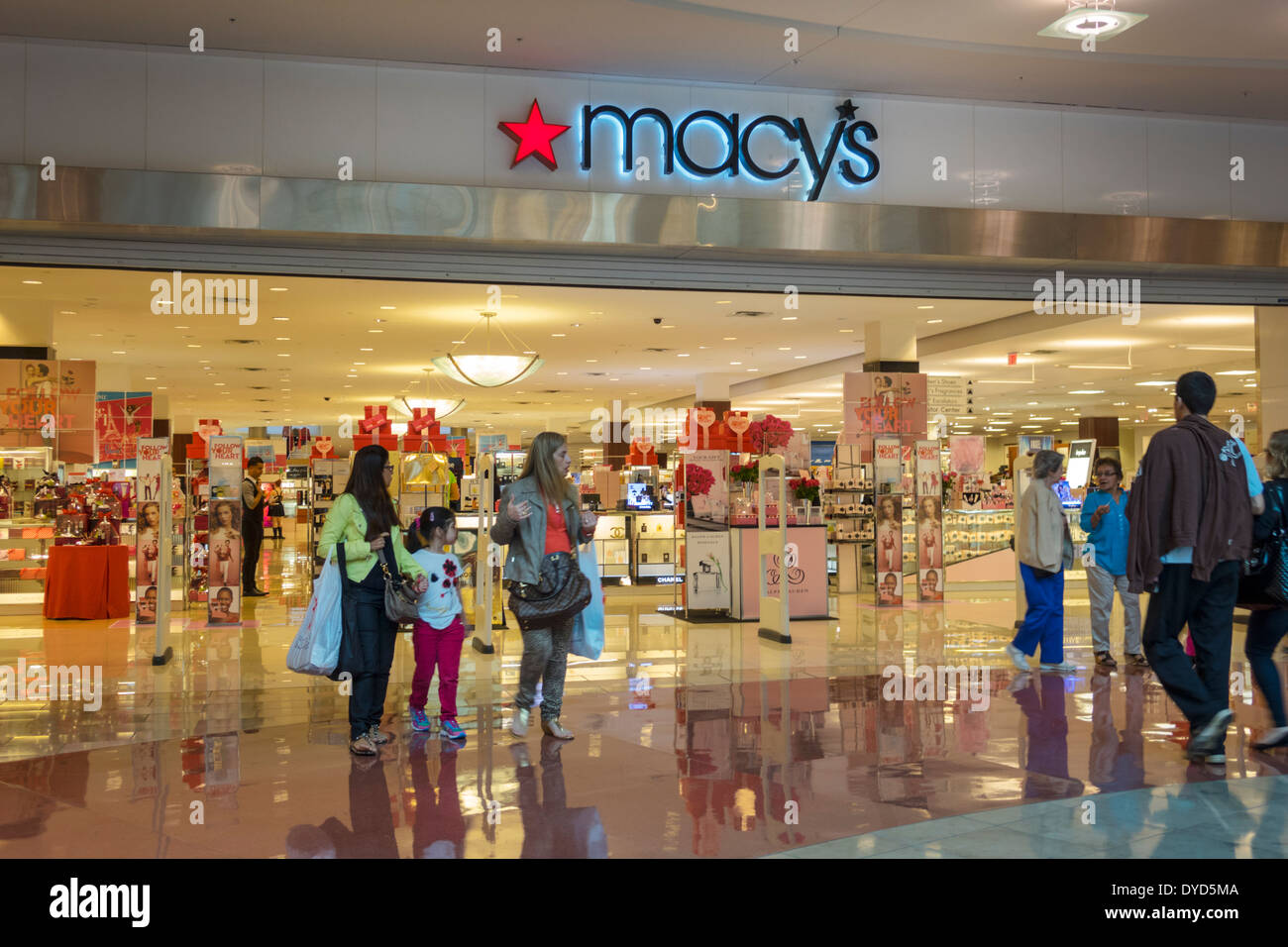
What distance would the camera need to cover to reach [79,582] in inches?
428

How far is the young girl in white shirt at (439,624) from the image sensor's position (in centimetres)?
521

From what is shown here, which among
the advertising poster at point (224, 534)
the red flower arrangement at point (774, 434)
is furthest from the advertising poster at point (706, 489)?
the advertising poster at point (224, 534)

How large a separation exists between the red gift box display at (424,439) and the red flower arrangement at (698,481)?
493 centimetres

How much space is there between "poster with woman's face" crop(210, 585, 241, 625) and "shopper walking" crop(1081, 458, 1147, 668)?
7.37m

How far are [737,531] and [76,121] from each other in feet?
20.7

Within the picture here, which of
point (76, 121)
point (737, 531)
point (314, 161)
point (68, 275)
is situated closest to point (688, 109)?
point (314, 161)

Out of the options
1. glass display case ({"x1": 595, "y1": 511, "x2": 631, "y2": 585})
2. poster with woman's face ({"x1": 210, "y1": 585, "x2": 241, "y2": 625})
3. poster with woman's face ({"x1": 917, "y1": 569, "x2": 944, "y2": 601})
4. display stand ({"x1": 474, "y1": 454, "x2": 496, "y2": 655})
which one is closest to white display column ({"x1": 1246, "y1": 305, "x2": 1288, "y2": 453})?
poster with woman's face ({"x1": 917, "y1": 569, "x2": 944, "y2": 601})

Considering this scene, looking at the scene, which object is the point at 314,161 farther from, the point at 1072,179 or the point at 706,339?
the point at 706,339

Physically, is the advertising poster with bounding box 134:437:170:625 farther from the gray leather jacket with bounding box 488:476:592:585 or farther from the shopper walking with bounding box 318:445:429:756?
the gray leather jacket with bounding box 488:476:592:585
